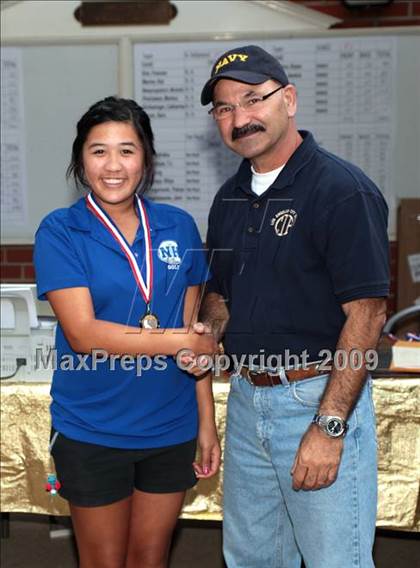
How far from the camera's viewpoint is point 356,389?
138 cm

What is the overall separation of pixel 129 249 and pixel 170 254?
0.10 metres

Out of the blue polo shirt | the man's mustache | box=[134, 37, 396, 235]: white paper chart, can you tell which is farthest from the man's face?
box=[134, 37, 396, 235]: white paper chart

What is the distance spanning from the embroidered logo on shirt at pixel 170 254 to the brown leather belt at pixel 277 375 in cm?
28

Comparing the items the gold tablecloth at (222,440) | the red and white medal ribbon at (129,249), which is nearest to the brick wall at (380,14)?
the gold tablecloth at (222,440)

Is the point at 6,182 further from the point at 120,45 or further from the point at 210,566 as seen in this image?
the point at 210,566

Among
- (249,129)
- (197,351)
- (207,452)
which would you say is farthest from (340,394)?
(249,129)

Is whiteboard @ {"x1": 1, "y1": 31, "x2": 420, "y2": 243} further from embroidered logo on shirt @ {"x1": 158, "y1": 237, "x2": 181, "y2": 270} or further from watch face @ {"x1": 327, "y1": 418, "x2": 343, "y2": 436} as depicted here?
watch face @ {"x1": 327, "y1": 418, "x2": 343, "y2": 436}

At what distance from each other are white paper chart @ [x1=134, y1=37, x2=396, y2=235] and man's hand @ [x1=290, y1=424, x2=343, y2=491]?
2050 mm

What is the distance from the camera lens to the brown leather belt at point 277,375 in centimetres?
145

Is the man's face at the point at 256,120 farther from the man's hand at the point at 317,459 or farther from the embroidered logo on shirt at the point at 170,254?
the man's hand at the point at 317,459

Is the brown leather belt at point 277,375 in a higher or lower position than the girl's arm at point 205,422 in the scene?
higher

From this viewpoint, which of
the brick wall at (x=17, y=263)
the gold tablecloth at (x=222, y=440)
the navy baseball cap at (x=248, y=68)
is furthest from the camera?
the brick wall at (x=17, y=263)

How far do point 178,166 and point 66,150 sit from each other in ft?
1.79

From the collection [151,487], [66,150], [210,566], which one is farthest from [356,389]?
[66,150]
